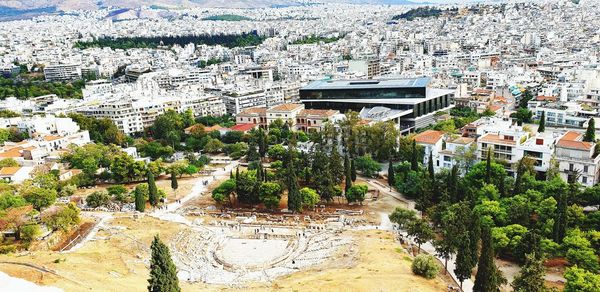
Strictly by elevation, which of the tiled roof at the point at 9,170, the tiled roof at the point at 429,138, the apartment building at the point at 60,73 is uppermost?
the apartment building at the point at 60,73

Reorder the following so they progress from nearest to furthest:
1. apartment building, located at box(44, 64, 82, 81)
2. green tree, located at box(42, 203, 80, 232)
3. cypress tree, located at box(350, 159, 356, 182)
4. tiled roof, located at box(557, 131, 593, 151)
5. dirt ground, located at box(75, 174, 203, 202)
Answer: green tree, located at box(42, 203, 80, 232)
tiled roof, located at box(557, 131, 593, 151)
cypress tree, located at box(350, 159, 356, 182)
dirt ground, located at box(75, 174, 203, 202)
apartment building, located at box(44, 64, 82, 81)

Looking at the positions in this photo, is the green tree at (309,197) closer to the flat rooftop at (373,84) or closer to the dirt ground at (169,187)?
the dirt ground at (169,187)

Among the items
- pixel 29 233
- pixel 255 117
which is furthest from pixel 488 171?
pixel 255 117

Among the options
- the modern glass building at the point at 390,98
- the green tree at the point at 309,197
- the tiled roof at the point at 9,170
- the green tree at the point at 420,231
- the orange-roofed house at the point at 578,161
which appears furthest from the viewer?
the modern glass building at the point at 390,98

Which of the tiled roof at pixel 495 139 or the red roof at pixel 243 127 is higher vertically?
the tiled roof at pixel 495 139

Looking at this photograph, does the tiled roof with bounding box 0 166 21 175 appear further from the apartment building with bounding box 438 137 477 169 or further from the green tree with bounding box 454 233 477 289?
the green tree with bounding box 454 233 477 289

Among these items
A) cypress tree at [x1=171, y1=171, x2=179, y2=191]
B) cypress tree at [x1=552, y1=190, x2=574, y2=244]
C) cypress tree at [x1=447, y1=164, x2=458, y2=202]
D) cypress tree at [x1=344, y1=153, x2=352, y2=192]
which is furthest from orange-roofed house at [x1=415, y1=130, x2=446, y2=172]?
cypress tree at [x1=171, y1=171, x2=179, y2=191]

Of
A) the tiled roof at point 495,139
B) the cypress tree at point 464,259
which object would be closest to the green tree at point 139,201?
the cypress tree at point 464,259
